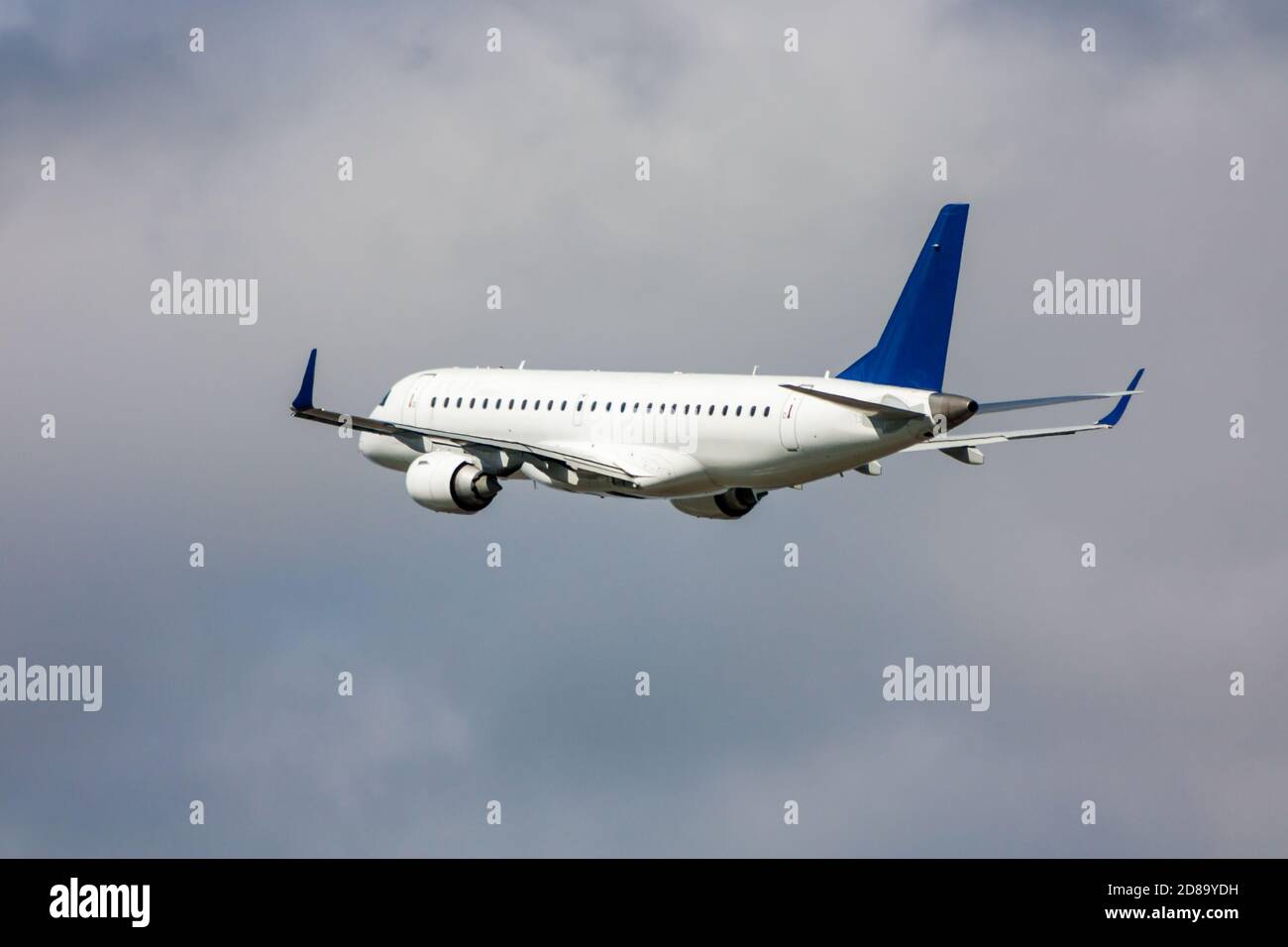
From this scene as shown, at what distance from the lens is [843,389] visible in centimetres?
8994

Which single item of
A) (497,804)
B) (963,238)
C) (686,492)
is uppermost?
(963,238)

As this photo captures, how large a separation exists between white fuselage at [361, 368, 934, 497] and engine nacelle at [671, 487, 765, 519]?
10.9 ft

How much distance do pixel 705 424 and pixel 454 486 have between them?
865cm

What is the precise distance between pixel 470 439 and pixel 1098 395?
20376 mm

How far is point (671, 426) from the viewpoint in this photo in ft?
305

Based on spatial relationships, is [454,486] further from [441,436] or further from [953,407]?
[953,407]

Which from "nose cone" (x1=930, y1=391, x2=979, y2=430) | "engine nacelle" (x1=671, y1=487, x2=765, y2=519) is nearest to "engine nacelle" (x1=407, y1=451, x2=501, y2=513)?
"engine nacelle" (x1=671, y1=487, x2=765, y2=519)

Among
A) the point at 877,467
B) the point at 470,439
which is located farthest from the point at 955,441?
the point at 470,439

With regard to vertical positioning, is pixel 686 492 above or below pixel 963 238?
below

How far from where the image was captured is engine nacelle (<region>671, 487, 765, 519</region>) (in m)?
97.0

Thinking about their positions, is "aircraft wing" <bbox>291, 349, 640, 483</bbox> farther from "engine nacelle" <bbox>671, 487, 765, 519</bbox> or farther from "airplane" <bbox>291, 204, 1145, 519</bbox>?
"engine nacelle" <bbox>671, 487, 765, 519</bbox>

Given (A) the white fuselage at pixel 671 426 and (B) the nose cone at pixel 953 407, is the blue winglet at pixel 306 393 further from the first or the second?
(B) the nose cone at pixel 953 407

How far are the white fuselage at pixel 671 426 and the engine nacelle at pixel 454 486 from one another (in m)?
0.80

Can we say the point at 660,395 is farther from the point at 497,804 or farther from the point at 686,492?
the point at 497,804
